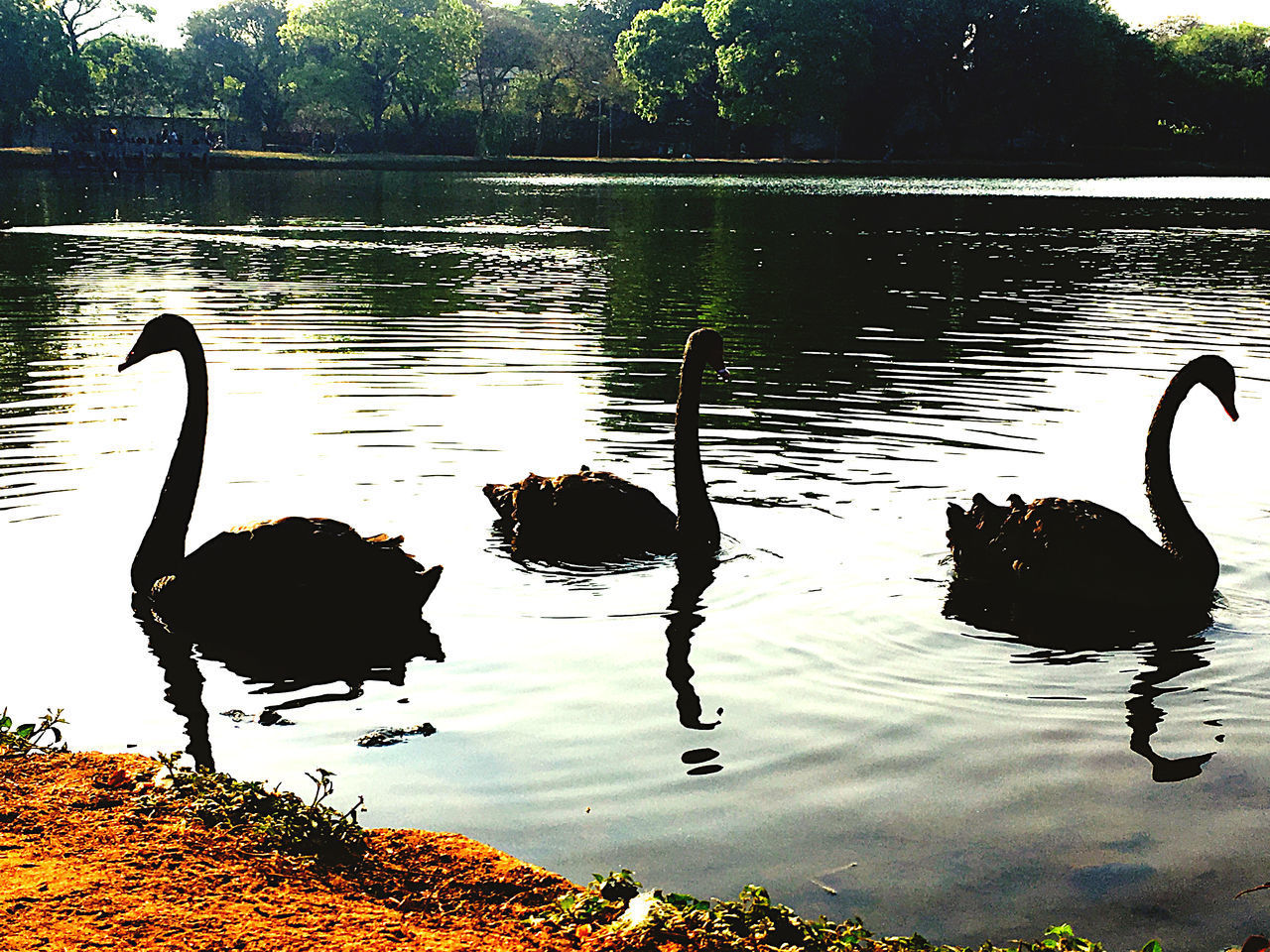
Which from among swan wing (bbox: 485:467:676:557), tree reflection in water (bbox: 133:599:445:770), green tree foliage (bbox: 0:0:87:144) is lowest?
tree reflection in water (bbox: 133:599:445:770)

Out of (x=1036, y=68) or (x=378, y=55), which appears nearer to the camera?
(x=1036, y=68)

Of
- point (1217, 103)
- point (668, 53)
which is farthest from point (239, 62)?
point (1217, 103)

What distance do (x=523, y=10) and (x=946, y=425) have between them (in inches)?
4828

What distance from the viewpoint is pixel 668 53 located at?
297ft

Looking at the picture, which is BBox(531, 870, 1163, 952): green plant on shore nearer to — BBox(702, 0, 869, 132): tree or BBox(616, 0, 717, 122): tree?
BBox(702, 0, 869, 132): tree

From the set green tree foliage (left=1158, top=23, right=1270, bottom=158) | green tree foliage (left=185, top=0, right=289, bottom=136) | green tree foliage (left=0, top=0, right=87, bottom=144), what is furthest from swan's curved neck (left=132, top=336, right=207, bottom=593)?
green tree foliage (left=1158, top=23, right=1270, bottom=158)

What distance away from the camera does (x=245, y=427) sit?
11047mm

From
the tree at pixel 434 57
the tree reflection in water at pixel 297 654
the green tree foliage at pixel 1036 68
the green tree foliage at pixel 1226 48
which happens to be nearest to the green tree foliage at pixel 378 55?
the tree at pixel 434 57

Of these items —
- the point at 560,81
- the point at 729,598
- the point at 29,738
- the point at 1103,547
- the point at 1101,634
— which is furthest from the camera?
the point at 560,81

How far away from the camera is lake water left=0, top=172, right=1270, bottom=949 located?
4.57 meters

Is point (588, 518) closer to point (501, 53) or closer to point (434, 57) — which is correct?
point (434, 57)

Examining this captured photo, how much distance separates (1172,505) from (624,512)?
9.73 ft

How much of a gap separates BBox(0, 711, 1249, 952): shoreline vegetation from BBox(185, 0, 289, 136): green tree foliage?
101308 millimetres

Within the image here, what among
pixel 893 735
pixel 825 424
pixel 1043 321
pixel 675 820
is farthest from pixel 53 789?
pixel 1043 321
